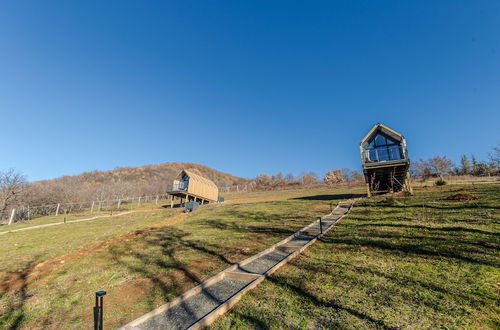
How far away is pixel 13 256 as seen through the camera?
1130cm

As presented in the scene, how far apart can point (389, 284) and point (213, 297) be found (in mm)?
4050

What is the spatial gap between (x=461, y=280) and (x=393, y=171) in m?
19.6

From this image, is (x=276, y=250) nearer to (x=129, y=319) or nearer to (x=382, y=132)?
(x=129, y=319)

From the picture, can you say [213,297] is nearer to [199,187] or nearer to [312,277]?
[312,277]

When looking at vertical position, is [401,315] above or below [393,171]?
below

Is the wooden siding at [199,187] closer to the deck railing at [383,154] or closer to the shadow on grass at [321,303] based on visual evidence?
the deck railing at [383,154]

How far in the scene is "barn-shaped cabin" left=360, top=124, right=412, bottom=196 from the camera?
20391 millimetres

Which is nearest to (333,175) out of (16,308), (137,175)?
(16,308)

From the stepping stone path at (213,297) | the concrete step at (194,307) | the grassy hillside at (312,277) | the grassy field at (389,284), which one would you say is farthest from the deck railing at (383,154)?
Result: the concrete step at (194,307)

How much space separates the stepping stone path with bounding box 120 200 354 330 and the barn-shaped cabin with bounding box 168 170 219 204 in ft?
83.7

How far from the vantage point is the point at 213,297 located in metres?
5.23

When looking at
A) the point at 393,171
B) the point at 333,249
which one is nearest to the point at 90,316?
the point at 333,249

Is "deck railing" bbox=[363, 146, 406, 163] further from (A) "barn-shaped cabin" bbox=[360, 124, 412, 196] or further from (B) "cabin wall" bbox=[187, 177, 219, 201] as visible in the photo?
(B) "cabin wall" bbox=[187, 177, 219, 201]

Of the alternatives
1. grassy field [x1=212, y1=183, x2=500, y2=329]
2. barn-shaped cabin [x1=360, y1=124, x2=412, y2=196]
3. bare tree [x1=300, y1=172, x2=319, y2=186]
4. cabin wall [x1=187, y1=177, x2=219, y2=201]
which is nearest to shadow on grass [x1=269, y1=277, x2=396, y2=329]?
grassy field [x1=212, y1=183, x2=500, y2=329]
